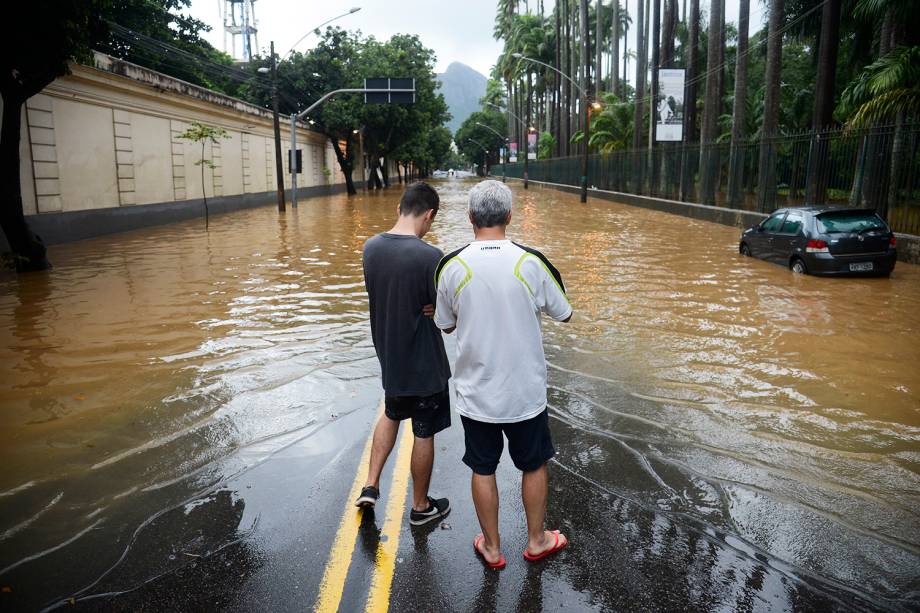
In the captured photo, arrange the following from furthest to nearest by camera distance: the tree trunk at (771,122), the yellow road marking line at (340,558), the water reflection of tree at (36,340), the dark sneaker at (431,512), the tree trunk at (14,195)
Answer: the tree trunk at (771,122)
the tree trunk at (14,195)
the water reflection of tree at (36,340)
the dark sneaker at (431,512)
the yellow road marking line at (340,558)

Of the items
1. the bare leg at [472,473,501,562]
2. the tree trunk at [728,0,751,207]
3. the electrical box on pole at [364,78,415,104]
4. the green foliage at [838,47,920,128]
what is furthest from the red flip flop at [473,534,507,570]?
the electrical box on pole at [364,78,415,104]

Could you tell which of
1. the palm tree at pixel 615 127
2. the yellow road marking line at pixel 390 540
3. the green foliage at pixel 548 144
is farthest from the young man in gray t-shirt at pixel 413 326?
the green foliage at pixel 548 144

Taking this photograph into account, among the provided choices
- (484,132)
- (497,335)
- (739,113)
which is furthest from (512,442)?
(484,132)

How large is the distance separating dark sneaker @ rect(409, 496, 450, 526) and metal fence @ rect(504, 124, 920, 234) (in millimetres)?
14891

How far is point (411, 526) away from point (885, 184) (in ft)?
53.4

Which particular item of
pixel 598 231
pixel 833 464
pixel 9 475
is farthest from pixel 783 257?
pixel 9 475

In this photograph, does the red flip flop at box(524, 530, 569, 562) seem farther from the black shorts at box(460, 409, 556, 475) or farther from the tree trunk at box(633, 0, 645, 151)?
the tree trunk at box(633, 0, 645, 151)

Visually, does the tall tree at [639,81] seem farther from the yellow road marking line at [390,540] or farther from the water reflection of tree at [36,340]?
the yellow road marking line at [390,540]

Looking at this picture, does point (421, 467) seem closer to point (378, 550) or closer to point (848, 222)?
point (378, 550)

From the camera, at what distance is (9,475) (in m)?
4.73

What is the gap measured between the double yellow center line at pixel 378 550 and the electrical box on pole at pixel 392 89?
3139cm

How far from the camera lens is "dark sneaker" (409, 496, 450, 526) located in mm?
4027

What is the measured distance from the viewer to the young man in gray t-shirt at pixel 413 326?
3.78 metres

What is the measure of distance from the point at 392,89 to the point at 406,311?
105 feet
